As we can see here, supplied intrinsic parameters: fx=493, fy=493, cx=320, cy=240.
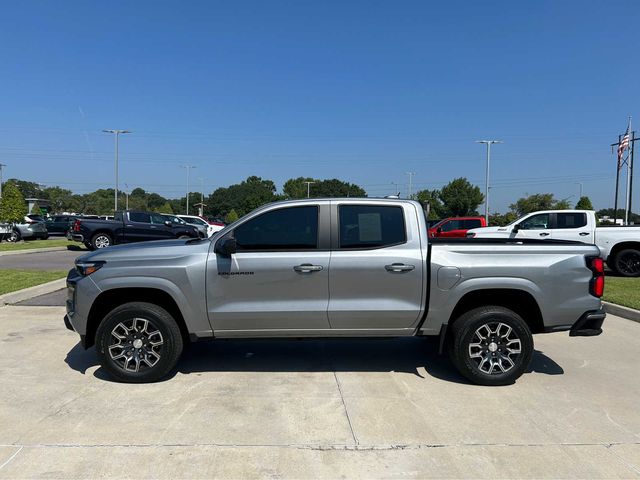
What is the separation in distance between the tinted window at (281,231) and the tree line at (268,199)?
164 feet

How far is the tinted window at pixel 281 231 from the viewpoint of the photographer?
486cm

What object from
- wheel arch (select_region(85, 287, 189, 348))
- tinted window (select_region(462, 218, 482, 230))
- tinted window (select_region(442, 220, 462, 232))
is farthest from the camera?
tinted window (select_region(442, 220, 462, 232))

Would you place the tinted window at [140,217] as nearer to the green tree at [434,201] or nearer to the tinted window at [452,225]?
the tinted window at [452,225]

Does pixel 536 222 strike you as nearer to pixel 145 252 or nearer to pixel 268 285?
pixel 268 285

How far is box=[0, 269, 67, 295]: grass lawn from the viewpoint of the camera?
951 cm

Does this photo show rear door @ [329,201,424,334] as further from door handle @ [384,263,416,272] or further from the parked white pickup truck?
the parked white pickup truck

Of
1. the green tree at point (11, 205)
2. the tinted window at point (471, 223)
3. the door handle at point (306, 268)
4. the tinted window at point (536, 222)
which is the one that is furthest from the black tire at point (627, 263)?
the green tree at point (11, 205)

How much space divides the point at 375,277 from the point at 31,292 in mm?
7571

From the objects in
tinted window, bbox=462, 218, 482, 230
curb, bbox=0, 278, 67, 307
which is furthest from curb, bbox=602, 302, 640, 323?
tinted window, bbox=462, 218, 482, 230

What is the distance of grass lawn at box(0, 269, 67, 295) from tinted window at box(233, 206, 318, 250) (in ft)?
21.3

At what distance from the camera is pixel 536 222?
1427cm

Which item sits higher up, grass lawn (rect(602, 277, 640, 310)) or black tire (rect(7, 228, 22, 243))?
black tire (rect(7, 228, 22, 243))

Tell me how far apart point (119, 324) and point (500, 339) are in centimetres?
374

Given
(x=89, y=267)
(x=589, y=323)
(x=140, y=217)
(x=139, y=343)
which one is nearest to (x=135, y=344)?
(x=139, y=343)
